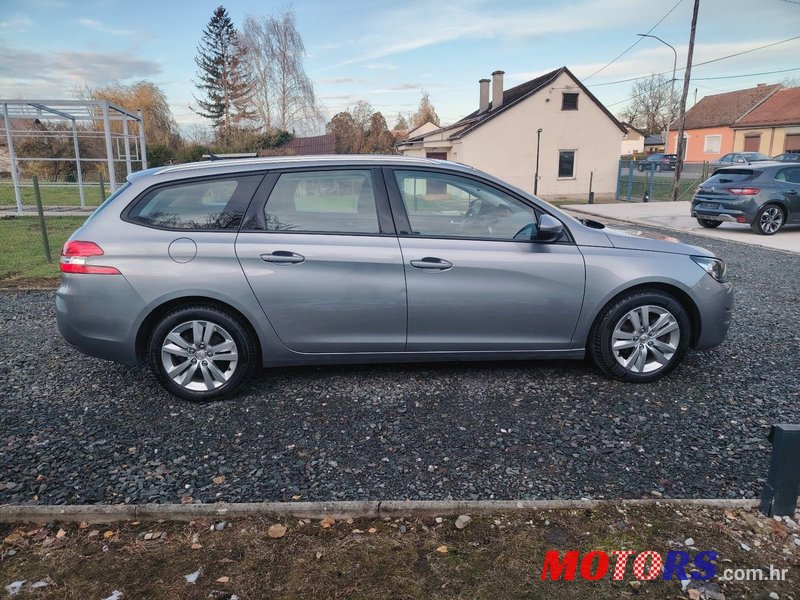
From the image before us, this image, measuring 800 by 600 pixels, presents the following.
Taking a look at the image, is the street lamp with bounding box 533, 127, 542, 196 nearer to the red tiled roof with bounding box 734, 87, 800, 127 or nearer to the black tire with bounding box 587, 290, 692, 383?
the red tiled roof with bounding box 734, 87, 800, 127

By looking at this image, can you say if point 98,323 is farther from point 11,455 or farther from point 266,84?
point 266,84

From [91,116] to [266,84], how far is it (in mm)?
25128

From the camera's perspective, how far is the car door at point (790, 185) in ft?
42.7

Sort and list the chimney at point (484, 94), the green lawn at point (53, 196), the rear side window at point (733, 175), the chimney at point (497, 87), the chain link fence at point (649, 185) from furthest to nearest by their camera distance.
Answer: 1. the chimney at point (484, 94)
2. the chimney at point (497, 87)
3. the chain link fence at point (649, 185)
4. the green lawn at point (53, 196)
5. the rear side window at point (733, 175)

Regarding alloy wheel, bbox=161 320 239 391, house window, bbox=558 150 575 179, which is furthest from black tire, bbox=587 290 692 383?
house window, bbox=558 150 575 179

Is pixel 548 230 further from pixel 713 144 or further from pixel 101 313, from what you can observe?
pixel 713 144

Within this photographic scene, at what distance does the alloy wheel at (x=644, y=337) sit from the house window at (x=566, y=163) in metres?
29.2

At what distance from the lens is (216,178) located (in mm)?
4020

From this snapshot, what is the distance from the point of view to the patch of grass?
2273mm

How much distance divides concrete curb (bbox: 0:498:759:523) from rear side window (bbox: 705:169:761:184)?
12.7 m

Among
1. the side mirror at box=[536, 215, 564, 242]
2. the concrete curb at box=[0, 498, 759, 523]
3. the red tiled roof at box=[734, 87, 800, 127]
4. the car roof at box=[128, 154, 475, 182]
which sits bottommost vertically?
the concrete curb at box=[0, 498, 759, 523]

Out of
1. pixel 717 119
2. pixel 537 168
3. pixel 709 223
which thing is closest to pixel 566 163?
pixel 537 168

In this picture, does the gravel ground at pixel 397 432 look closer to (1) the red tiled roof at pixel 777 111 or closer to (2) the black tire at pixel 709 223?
(2) the black tire at pixel 709 223

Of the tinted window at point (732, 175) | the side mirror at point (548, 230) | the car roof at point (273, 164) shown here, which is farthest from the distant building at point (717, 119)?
the car roof at point (273, 164)
